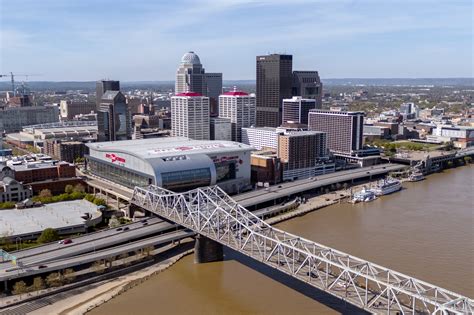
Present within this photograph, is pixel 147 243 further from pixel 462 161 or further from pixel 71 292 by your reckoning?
pixel 462 161

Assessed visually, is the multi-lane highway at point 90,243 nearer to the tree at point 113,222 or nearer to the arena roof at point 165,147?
the tree at point 113,222

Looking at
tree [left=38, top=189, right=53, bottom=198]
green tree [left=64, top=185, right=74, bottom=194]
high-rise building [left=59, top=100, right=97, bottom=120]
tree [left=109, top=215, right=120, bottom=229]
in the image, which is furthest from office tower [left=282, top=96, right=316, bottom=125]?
high-rise building [left=59, top=100, right=97, bottom=120]

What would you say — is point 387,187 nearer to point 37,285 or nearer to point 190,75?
point 37,285

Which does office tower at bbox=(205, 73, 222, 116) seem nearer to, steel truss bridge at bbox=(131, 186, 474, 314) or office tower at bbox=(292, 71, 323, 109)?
office tower at bbox=(292, 71, 323, 109)

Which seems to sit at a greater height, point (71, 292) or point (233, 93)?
point (233, 93)

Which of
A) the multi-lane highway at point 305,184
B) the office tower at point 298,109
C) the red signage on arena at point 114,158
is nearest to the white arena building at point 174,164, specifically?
the red signage on arena at point 114,158

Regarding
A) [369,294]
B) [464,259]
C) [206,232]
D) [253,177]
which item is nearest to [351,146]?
[253,177]

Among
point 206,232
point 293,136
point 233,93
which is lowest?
point 206,232
